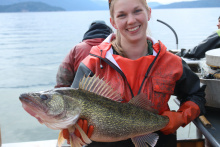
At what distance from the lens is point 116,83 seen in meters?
2.25

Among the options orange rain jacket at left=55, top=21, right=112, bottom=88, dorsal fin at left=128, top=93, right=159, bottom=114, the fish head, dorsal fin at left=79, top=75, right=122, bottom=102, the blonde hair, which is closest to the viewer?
the fish head

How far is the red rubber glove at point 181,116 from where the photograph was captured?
2211 mm

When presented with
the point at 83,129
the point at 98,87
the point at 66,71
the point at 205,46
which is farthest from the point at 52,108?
the point at 205,46

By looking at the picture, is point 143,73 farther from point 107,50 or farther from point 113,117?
point 113,117

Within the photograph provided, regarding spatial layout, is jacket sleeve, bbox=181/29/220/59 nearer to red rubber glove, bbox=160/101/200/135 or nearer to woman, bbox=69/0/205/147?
woman, bbox=69/0/205/147

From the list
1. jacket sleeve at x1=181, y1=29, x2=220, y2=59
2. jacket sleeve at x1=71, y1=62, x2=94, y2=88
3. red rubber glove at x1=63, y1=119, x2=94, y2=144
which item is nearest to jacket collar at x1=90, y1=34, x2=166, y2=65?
jacket sleeve at x1=71, y1=62, x2=94, y2=88

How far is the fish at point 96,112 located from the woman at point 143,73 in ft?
0.46

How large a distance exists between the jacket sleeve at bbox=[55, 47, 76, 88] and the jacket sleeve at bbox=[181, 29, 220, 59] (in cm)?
187

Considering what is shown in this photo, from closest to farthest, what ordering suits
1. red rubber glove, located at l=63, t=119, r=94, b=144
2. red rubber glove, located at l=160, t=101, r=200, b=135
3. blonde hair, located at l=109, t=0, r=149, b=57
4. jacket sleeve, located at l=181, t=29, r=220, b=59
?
red rubber glove, located at l=63, t=119, r=94, b=144, red rubber glove, located at l=160, t=101, r=200, b=135, blonde hair, located at l=109, t=0, r=149, b=57, jacket sleeve, located at l=181, t=29, r=220, b=59

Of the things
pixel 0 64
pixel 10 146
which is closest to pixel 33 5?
pixel 0 64

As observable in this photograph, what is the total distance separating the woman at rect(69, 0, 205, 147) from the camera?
88.6 inches

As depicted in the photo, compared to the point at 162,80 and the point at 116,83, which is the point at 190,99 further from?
the point at 116,83

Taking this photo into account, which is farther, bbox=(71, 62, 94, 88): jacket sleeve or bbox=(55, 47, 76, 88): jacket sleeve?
bbox=(55, 47, 76, 88): jacket sleeve

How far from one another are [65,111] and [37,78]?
982 centimetres
